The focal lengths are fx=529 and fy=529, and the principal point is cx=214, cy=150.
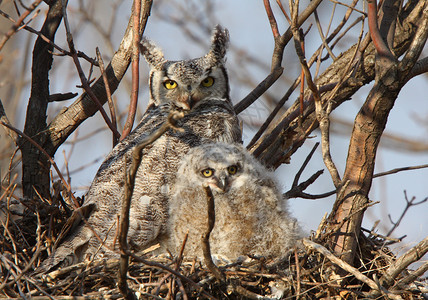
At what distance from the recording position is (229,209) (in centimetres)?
289

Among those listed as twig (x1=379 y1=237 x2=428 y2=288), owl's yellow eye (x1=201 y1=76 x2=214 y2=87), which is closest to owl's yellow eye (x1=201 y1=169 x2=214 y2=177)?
owl's yellow eye (x1=201 y1=76 x2=214 y2=87)

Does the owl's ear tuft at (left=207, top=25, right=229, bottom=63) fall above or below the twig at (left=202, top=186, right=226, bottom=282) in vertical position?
above

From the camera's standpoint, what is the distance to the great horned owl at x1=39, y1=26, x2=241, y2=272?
2.85 meters

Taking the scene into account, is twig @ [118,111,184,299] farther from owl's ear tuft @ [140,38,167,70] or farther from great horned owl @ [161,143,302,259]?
owl's ear tuft @ [140,38,167,70]

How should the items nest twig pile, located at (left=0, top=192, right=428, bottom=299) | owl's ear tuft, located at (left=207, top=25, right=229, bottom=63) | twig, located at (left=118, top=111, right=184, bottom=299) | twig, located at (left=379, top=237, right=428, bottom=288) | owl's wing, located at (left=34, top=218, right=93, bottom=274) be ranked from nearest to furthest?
1. twig, located at (left=118, top=111, right=184, bottom=299)
2. twig, located at (left=379, top=237, right=428, bottom=288)
3. nest twig pile, located at (left=0, top=192, right=428, bottom=299)
4. owl's wing, located at (left=34, top=218, right=93, bottom=274)
5. owl's ear tuft, located at (left=207, top=25, right=229, bottom=63)

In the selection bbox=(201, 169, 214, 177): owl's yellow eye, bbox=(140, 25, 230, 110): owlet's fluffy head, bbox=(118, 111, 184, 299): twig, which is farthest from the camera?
bbox=(140, 25, 230, 110): owlet's fluffy head

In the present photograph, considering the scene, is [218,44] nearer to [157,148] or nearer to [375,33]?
[157,148]

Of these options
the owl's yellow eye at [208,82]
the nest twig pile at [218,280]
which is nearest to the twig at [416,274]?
the nest twig pile at [218,280]

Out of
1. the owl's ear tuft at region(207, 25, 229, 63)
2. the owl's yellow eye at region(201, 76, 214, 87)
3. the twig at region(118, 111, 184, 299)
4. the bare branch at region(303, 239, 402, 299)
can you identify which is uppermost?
the owl's ear tuft at region(207, 25, 229, 63)

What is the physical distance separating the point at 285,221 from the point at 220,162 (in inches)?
19.3

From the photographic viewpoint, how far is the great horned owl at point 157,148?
2848mm

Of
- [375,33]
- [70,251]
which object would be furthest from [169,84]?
[375,33]

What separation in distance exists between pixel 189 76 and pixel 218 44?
39 centimetres

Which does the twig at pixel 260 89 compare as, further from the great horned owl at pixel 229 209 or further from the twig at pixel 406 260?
the twig at pixel 406 260
